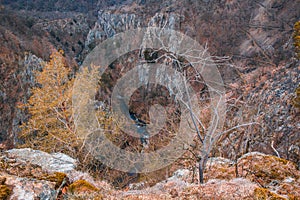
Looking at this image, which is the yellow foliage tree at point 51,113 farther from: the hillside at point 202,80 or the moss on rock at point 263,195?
the moss on rock at point 263,195

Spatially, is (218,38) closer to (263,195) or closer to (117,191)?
(263,195)

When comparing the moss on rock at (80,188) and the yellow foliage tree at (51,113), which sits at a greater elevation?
the moss on rock at (80,188)

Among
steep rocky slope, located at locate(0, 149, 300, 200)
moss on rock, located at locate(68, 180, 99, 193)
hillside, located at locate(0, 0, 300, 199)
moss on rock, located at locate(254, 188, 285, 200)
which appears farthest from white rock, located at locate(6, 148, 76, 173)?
moss on rock, located at locate(254, 188, 285, 200)

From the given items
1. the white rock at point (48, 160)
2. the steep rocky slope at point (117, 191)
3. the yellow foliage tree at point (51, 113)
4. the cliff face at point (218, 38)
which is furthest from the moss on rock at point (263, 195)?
the yellow foliage tree at point (51, 113)

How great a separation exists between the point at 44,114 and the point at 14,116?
2454cm

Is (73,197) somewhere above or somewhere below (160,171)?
above

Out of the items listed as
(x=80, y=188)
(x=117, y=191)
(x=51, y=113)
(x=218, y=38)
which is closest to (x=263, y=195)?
(x=117, y=191)

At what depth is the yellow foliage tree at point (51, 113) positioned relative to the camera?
946 cm

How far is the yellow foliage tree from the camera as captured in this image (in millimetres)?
9461

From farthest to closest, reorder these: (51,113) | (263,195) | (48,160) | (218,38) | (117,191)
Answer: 1. (218,38)
2. (51,113)
3. (48,160)
4. (117,191)
5. (263,195)

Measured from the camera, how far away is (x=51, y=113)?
33.3 feet

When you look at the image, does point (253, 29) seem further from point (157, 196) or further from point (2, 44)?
point (2, 44)

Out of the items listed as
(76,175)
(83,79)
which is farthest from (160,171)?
(76,175)

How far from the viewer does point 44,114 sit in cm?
1021
